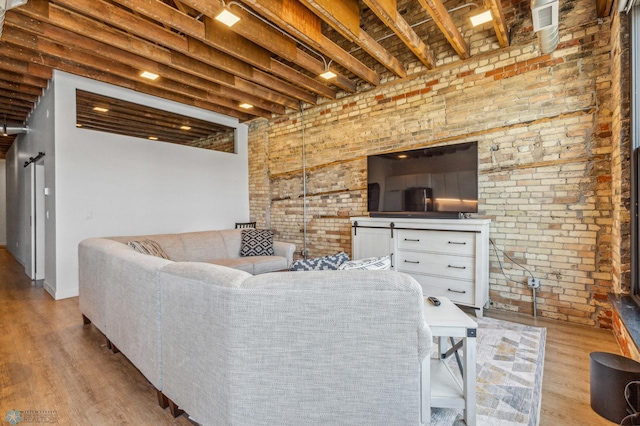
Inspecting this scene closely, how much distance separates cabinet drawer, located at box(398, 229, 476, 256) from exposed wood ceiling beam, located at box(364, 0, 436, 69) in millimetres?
2076

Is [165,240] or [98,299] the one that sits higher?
[165,240]

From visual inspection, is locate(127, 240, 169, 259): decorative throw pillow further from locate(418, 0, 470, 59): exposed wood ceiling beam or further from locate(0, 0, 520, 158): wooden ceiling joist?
locate(418, 0, 470, 59): exposed wood ceiling beam

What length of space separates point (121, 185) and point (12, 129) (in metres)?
2.92

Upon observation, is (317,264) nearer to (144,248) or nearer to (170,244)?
(144,248)

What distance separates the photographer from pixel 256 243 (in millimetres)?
4652

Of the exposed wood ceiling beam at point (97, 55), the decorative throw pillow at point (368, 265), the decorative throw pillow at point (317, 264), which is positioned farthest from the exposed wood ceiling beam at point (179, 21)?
the decorative throw pillow at point (368, 265)

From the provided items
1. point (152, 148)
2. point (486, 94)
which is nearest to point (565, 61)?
point (486, 94)

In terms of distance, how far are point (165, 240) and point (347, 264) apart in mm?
3066

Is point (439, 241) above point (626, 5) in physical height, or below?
below

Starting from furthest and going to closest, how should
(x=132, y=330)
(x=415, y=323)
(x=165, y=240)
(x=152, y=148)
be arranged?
1. (x=152, y=148)
2. (x=165, y=240)
3. (x=132, y=330)
4. (x=415, y=323)

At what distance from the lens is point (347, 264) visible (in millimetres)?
1889

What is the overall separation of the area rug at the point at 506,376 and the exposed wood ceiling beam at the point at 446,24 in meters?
2.94

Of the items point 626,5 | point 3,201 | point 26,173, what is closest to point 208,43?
point 626,5

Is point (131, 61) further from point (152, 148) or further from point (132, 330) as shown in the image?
point (132, 330)
